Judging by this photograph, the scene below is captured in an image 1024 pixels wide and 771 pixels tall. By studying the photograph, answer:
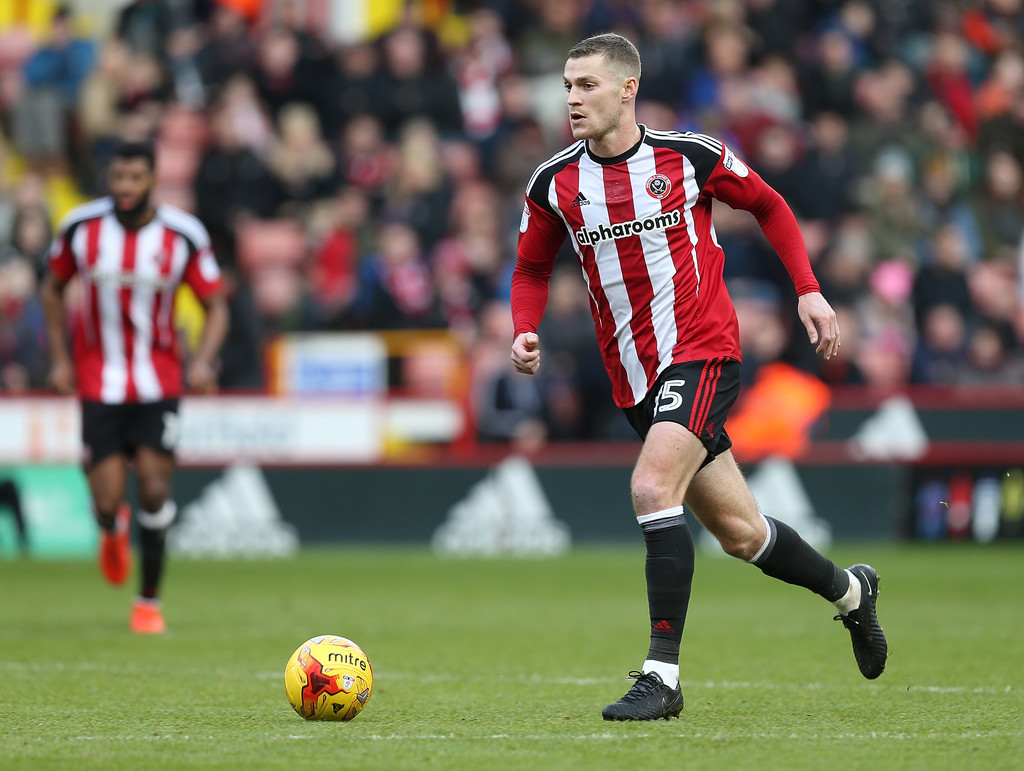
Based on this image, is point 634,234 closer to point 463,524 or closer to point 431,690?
point 431,690

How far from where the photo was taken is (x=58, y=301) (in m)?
9.59

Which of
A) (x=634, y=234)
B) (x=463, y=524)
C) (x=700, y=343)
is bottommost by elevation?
(x=463, y=524)

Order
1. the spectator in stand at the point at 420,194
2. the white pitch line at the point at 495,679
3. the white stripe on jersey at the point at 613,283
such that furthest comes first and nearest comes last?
the spectator in stand at the point at 420,194 → the white pitch line at the point at 495,679 → the white stripe on jersey at the point at 613,283

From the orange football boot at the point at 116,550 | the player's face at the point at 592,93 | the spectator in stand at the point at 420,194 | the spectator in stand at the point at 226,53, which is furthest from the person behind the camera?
the spectator in stand at the point at 226,53

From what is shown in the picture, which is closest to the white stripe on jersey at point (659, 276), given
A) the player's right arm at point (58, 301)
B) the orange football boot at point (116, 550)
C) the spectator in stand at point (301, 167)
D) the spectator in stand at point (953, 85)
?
the player's right arm at point (58, 301)

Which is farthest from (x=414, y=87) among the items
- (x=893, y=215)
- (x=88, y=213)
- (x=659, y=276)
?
(x=659, y=276)

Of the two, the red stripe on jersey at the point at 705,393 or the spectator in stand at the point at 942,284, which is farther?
the spectator in stand at the point at 942,284

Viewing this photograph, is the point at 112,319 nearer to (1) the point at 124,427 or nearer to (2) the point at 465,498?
(1) the point at 124,427

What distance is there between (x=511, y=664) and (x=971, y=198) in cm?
1229

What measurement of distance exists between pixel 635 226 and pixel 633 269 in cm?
16

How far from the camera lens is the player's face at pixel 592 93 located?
20.0 ft

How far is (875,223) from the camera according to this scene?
17.9m

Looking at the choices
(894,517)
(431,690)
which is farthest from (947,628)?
(894,517)

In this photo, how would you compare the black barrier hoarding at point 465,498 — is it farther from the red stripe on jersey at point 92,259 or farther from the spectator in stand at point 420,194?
the red stripe on jersey at point 92,259
